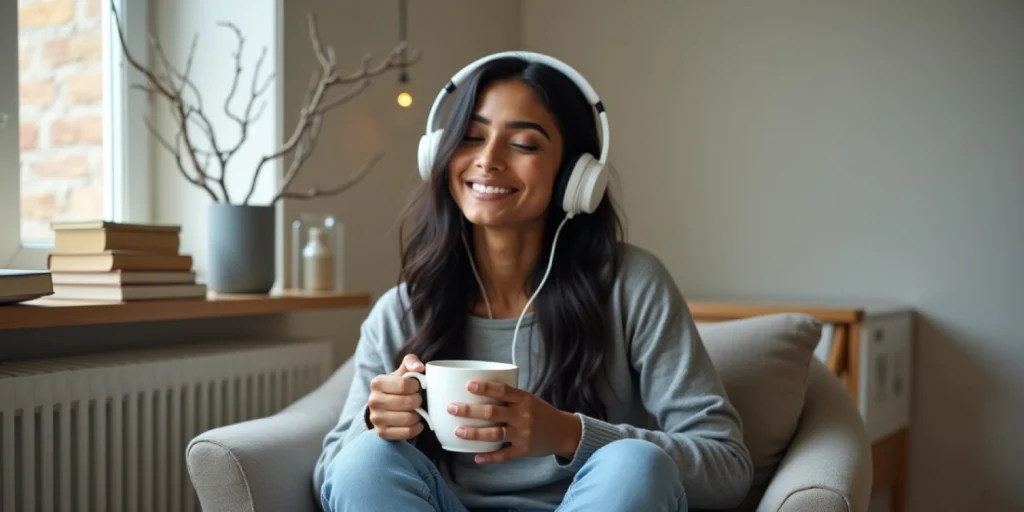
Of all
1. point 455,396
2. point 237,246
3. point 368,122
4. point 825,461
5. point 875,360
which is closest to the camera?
point 455,396

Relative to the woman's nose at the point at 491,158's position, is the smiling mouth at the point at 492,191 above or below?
below

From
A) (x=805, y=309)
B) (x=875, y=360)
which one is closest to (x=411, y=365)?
(x=805, y=309)

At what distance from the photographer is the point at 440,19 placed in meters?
2.72

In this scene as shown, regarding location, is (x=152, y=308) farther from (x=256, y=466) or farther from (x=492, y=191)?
(x=492, y=191)

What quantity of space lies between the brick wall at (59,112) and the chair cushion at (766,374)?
1.39 metres

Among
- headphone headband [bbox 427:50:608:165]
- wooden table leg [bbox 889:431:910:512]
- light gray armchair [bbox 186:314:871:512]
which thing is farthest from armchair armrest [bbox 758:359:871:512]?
wooden table leg [bbox 889:431:910:512]

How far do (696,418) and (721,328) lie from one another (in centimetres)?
36

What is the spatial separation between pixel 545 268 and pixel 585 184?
174 millimetres

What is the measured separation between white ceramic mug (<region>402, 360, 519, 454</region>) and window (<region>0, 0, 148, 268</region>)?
116cm

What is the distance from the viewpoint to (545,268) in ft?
4.92

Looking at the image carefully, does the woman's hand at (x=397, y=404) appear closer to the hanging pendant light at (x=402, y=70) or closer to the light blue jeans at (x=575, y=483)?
the light blue jeans at (x=575, y=483)

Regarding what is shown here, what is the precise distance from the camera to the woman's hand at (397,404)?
113 centimetres

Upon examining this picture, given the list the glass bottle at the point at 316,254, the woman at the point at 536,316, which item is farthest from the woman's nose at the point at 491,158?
the glass bottle at the point at 316,254

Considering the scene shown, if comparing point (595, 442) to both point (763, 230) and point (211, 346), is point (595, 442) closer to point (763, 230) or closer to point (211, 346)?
point (211, 346)
